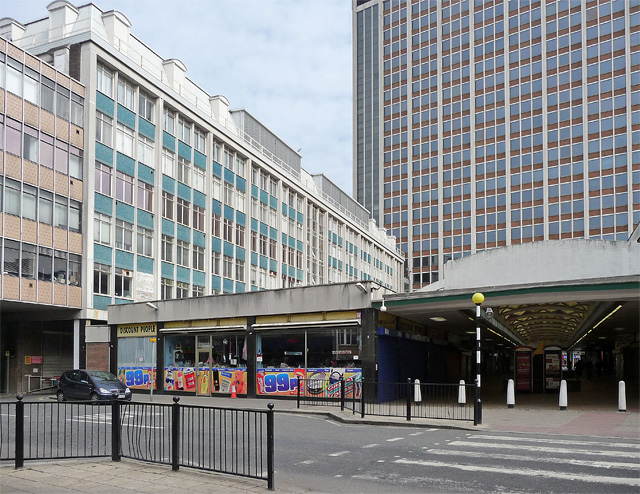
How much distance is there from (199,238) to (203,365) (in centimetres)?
2162

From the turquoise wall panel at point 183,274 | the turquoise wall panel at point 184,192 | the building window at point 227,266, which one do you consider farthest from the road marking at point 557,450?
the building window at point 227,266

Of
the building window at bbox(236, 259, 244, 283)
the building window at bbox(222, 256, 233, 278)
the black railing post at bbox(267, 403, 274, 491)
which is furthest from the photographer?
the building window at bbox(236, 259, 244, 283)

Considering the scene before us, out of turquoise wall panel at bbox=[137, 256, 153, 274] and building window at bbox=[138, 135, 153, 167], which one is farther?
building window at bbox=[138, 135, 153, 167]

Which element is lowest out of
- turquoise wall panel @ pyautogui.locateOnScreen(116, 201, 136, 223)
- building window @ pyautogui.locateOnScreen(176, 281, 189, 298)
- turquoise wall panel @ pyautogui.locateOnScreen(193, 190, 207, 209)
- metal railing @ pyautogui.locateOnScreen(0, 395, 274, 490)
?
metal railing @ pyautogui.locateOnScreen(0, 395, 274, 490)

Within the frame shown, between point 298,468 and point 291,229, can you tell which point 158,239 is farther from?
point 298,468

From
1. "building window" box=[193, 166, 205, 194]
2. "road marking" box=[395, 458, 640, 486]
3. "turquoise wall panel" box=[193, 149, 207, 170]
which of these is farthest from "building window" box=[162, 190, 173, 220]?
"road marking" box=[395, 458, 640, 486]

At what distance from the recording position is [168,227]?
154 ft

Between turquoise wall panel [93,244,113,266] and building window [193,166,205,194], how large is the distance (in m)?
10.8

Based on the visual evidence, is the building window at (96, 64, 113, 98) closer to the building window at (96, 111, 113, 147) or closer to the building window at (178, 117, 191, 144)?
the building window at (96, 111, 113, 147)

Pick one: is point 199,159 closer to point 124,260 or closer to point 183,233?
point 183,233

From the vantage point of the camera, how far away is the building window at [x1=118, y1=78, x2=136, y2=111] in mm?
43250

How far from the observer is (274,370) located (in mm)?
28109

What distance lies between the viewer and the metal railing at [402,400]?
19328mm

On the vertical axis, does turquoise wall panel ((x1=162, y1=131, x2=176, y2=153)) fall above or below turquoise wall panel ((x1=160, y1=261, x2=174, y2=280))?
above
